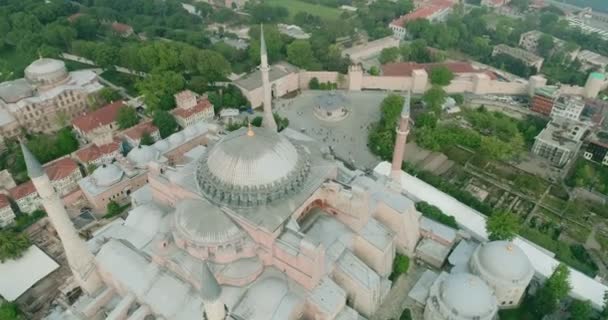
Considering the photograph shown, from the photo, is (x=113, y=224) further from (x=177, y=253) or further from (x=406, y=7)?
(x=406, y=7)

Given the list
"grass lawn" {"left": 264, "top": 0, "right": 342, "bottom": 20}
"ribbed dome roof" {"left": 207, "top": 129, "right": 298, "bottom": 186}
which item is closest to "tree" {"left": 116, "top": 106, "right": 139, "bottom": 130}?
"ribbed dome roof" {"left": 207, "top": 129, "right": 298, "bottom": 186}

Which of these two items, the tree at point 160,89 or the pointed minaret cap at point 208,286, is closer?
the pointed minaret cap at point 208,286

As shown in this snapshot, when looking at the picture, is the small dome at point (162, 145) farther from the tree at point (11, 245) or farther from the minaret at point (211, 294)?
the minaret at point (211, 294)

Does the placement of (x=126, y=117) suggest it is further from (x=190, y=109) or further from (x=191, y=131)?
(x=191, y=131)

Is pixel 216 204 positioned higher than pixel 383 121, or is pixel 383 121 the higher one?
pixel 216 204

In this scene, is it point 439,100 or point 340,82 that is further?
point 340,82

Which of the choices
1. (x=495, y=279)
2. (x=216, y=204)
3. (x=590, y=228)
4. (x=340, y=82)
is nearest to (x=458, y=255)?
(x=495, y=279)

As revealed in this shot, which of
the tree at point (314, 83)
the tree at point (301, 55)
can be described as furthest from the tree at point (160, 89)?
the tree at point (314, 83)
